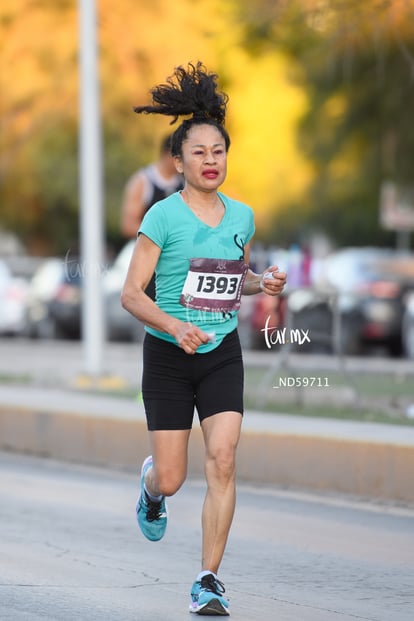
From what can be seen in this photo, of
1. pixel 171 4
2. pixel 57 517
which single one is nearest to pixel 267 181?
pixel 171 4

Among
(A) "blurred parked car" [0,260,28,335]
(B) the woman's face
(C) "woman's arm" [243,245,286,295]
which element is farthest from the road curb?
(A) "blurred parked car" [0,260,28,335]

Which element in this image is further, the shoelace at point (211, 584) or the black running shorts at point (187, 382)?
the black running shorts at point (187, 382)

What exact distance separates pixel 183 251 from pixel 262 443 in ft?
15.3

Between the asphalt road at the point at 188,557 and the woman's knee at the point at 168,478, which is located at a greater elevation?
the woman's knee at the point at 168,478

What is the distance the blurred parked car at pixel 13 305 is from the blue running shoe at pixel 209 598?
2767 centimetres

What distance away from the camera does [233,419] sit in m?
6.85

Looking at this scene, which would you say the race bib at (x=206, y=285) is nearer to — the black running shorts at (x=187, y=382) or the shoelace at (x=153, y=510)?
the black running shorts at (x=187, y=382)

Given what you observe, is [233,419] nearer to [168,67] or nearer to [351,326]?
[351,326]

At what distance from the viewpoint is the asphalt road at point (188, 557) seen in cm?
690

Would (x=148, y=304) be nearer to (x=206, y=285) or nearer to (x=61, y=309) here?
(x=206, y=285)

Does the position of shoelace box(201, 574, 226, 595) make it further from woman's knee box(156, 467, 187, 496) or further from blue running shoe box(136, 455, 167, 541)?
blue running shoe box(136, 455, 167, 541)

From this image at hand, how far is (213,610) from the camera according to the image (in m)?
6.71

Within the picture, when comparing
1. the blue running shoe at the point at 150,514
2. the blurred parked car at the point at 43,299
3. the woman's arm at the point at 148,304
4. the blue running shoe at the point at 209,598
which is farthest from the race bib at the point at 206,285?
the blurred parked car at the point at 43,299

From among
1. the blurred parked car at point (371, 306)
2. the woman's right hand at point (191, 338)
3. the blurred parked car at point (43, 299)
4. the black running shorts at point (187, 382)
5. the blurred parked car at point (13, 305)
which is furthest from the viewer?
the blurred parked car at point (13, 305)
